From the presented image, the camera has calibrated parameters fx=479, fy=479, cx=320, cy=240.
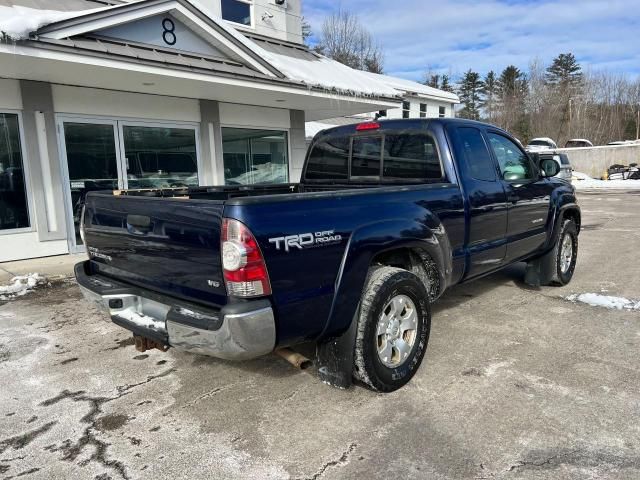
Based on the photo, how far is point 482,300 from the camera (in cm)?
551

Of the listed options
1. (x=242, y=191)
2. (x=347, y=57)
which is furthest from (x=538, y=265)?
(x=347, y=57)

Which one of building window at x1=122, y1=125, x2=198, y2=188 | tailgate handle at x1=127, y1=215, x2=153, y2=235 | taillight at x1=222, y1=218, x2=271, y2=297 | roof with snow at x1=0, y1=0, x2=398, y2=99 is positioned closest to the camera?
taillight at x1=222, y1=218, x2=271, y2=297

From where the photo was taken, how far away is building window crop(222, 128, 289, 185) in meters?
11.2

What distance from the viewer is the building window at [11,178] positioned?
25.9ft

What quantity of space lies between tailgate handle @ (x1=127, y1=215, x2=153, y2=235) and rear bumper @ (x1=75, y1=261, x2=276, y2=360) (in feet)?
1.32

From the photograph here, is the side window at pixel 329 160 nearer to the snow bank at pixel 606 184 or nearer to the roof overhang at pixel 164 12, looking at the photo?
the roof overhang at pixel 164 12

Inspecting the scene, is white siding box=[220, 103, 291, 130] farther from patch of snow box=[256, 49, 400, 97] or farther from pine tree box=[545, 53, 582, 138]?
pine tree box=[545, 53, 582, 138]

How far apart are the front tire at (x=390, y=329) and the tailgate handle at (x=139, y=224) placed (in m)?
1.43

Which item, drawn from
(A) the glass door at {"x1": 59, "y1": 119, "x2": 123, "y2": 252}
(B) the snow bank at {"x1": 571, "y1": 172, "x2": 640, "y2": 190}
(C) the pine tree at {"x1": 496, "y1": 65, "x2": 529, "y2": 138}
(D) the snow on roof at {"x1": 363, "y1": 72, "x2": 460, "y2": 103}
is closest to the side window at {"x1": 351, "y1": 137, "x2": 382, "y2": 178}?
(A) the glass door at {"x1": 59, "y1": 119, "x2": 123, "y2": 252}

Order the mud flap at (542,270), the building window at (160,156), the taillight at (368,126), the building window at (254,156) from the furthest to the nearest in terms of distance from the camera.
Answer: the building window at (254,156), the building window at (160,156), the mud flap at (542,270), the taillight at (368,126)

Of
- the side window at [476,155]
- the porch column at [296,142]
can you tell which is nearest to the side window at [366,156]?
the side window at [476,155]

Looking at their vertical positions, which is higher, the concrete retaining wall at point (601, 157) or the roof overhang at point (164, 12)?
the roof overhang at point (164, 12)

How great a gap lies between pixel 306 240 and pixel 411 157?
1956 millimetres

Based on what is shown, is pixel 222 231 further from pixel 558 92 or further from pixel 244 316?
pixel 558 92
